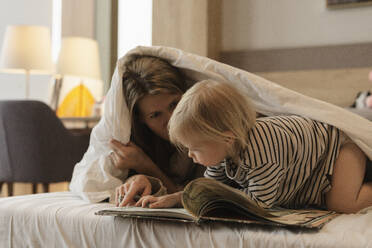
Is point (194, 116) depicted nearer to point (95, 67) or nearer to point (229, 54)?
point (229, 54)

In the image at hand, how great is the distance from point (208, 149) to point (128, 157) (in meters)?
0.45

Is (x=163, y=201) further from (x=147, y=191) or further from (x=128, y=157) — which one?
(x=128, y=157)

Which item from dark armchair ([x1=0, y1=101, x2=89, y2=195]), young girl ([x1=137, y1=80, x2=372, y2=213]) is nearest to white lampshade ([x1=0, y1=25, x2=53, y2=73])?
dark armchair ([x1=0, y1=101, x2=89, y2=195])

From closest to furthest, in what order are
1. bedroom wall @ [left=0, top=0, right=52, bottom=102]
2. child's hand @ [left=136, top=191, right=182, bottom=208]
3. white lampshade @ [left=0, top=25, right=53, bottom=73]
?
1. child's hand @ [left=136, top=191, right=182, bottom=208]
2. white lampshade @ [left=0, top=25, right=53, bottom=73]
3. bedroom wall @ [left=0, top=0, right=52, bottom=102]

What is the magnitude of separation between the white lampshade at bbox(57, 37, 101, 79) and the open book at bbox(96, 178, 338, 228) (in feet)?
9.69

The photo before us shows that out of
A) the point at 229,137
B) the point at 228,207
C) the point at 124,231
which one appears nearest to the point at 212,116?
the point at 229,137

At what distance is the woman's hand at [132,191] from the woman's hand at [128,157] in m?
0.13

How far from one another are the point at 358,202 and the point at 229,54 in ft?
6.54

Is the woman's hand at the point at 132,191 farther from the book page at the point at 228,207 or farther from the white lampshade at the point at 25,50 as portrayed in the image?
the white lampshade at the point at 25,50

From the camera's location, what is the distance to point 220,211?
106cm

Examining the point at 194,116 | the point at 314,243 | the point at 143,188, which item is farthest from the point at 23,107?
the point at 314,243

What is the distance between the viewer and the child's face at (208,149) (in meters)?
1.08

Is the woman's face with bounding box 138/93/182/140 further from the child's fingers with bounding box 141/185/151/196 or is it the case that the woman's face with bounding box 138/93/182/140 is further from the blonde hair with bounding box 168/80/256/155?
the blonde hair with bounding box 168/80/256/155

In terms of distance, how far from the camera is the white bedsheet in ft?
3.05
